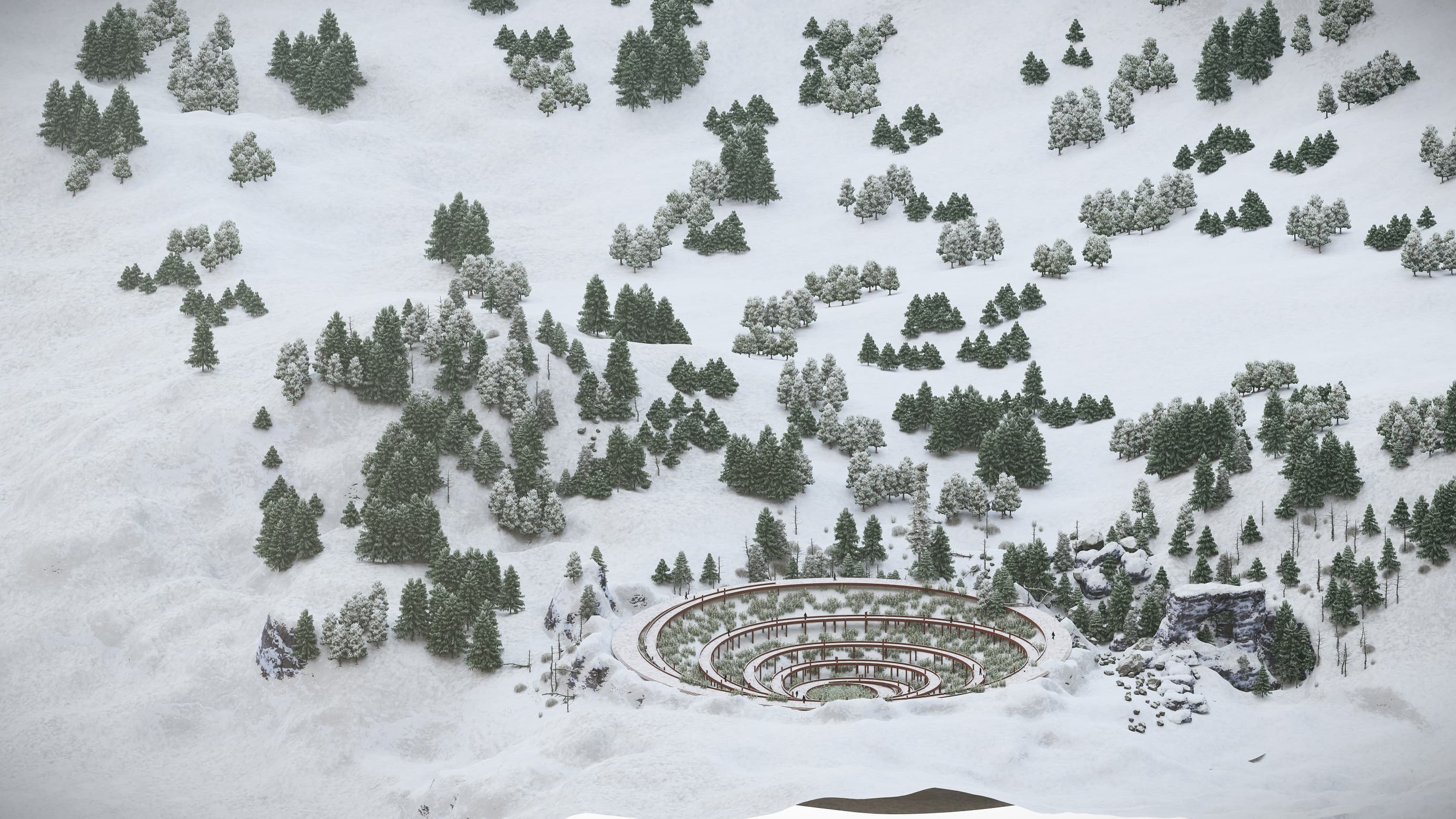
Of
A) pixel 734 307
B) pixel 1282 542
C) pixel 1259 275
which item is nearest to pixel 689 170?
pixel 734 307

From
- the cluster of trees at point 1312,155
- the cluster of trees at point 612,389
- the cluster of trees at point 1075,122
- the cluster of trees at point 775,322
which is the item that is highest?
the cluster of trees at point 1075,122

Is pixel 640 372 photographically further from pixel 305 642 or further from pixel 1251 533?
pixel 1251 533

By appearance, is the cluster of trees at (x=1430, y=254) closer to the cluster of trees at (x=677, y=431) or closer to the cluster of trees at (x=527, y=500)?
the cluster of trees at (x=677, y=431)

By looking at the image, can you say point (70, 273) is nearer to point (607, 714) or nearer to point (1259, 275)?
point (607, 714)

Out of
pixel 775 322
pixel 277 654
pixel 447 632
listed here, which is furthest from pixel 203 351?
pixel 775 322

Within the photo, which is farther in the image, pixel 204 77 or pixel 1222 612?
pixel 204 77

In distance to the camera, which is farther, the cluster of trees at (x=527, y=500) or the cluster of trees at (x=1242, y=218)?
the cluster of trees at (x=1242, y=218)

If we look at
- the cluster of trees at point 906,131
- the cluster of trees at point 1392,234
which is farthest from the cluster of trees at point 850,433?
the cluster of trees at point 906,131
